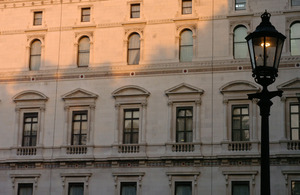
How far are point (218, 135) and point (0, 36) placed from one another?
1500 centimetres

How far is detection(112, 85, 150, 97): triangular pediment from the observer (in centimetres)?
3219

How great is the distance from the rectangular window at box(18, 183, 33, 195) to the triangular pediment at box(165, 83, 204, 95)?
957 cm

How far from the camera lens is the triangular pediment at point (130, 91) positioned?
106ft

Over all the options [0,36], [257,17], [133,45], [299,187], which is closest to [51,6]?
[0,36]

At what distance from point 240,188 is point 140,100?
7.20 meters

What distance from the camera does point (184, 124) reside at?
103 feet

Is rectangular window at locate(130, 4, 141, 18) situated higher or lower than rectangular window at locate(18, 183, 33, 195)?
higher

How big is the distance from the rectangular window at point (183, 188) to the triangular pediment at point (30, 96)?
365 inches

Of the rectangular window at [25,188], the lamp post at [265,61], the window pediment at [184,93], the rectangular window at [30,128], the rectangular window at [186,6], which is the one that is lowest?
the rectangular window at [25,188]

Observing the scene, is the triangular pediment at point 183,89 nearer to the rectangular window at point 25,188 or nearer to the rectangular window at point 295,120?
the rectangular window at point 295,120

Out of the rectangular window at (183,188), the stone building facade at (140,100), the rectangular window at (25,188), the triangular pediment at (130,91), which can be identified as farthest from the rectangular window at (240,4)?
the rectangular window at (25,188)

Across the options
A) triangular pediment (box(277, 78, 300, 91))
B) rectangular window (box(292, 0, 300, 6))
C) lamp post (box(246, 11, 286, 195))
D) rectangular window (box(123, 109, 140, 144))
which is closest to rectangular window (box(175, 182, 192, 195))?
rectangular window (box(123, 109, 140, 144))

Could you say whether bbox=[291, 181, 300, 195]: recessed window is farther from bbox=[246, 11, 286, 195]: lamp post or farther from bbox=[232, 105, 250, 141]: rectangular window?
bbox=[246, 11, 286, 195]: lamp post

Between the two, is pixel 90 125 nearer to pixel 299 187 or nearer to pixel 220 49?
pixel 220 49
